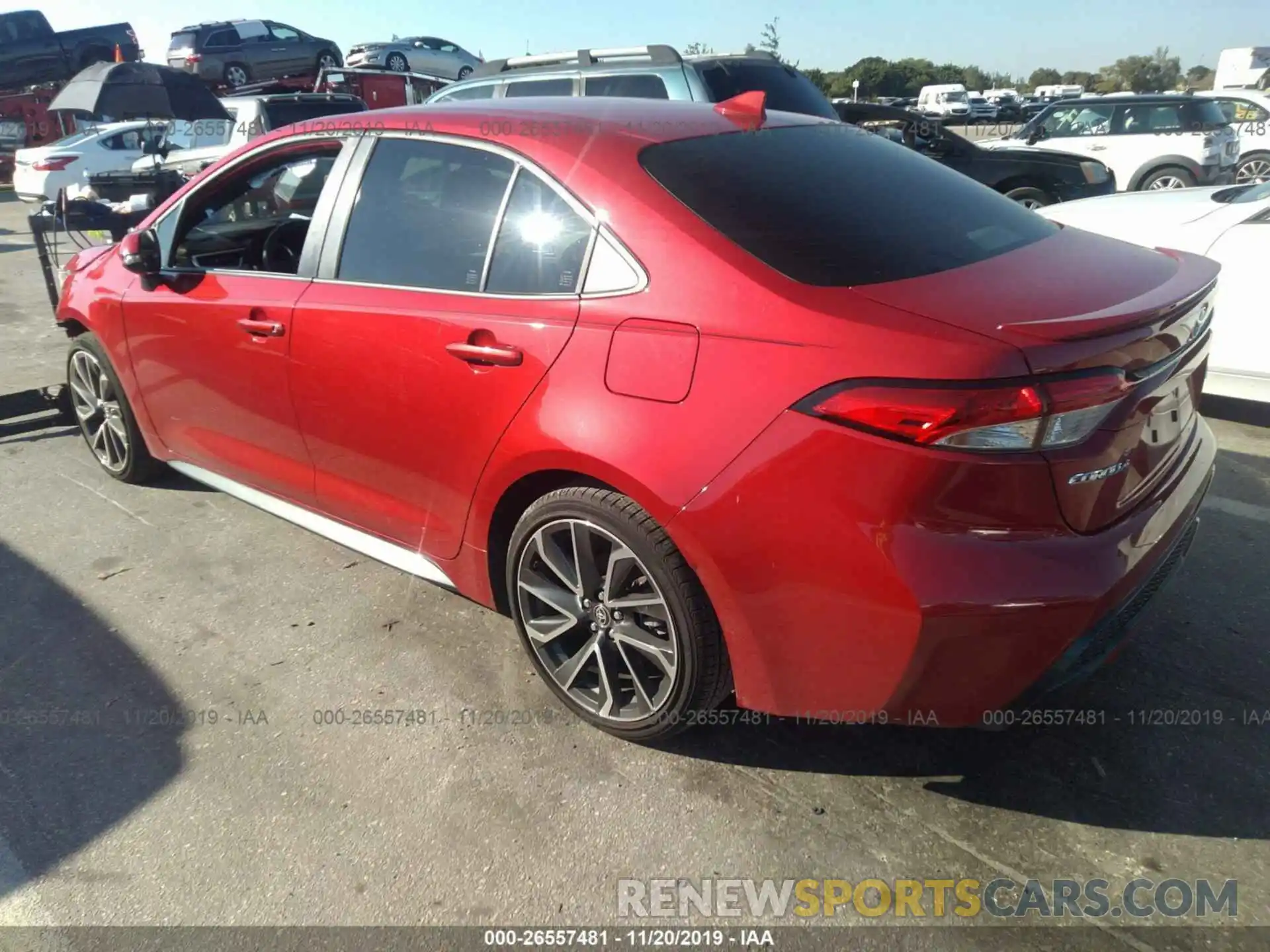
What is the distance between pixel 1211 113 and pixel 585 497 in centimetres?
1347

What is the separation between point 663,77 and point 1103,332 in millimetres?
6057

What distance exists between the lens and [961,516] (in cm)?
195

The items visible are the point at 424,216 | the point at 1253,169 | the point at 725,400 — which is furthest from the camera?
the point at 1253,169

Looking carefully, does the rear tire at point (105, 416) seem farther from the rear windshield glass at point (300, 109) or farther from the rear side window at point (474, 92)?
the rear windshield glass at point (300, 109)

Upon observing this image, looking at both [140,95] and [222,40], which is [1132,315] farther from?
[222,40]

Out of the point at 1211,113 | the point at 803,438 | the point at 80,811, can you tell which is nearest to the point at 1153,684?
the point at 803,438

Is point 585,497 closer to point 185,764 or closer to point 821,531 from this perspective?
point 821,531

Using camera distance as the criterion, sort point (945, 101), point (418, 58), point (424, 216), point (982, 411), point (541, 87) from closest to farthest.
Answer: point (982, 411)
point (424, 216)
point (541, 87)
point (418, 58)
point (945, 101)

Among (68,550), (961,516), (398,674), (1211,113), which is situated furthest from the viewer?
(1211,113)

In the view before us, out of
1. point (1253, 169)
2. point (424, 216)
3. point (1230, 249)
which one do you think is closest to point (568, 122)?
point (424, 216)

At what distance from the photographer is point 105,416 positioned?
175 inches

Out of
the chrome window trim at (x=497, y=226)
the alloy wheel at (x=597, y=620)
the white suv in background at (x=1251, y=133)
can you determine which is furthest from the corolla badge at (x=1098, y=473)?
the white suv in background at (x=1251, y=133)

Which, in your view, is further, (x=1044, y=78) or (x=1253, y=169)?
(x=1044, y=78)

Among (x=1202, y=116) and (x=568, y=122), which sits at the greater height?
(x=568, y=122)
